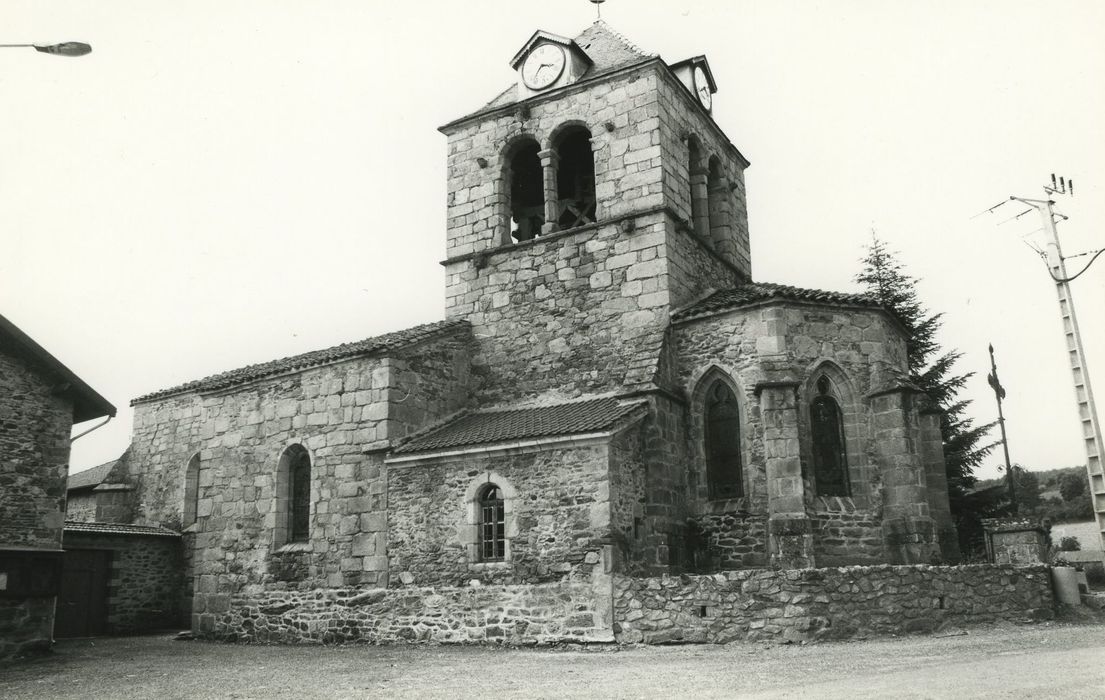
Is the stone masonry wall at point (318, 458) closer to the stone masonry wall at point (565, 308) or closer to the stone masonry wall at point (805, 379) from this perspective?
the stone masonry wall at point (565, 308)

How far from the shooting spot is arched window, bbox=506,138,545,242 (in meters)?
20.5

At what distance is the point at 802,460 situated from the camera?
1500 cm

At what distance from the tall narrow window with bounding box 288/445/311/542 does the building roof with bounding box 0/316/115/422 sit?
349cm

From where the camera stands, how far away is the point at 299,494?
58.9 feet

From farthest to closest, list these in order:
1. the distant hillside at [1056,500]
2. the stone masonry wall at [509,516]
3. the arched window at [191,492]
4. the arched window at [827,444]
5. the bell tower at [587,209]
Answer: the distant hillside at [1056,500], the arched window at [191,492], the bell tower at [587,209], the arched window at [827,444], the stone masonry wall at [509,516]

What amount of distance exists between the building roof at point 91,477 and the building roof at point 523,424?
39.8 feet

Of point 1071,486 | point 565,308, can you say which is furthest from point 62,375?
point 1071,486

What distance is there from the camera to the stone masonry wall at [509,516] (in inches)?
558

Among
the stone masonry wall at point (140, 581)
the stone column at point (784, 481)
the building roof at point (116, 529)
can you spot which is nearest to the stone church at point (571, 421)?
the stone column at point (784, 481)

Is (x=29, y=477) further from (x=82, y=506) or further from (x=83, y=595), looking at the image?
(x=82, y=506)

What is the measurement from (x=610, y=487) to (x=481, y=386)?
5338 mm

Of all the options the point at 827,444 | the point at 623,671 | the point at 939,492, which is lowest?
the point at 623,671

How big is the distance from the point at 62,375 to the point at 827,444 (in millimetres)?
12478

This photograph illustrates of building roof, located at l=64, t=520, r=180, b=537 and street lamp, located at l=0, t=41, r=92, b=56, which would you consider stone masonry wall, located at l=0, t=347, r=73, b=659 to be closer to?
building roof, located at l=64, t=520, r=180, b=537
